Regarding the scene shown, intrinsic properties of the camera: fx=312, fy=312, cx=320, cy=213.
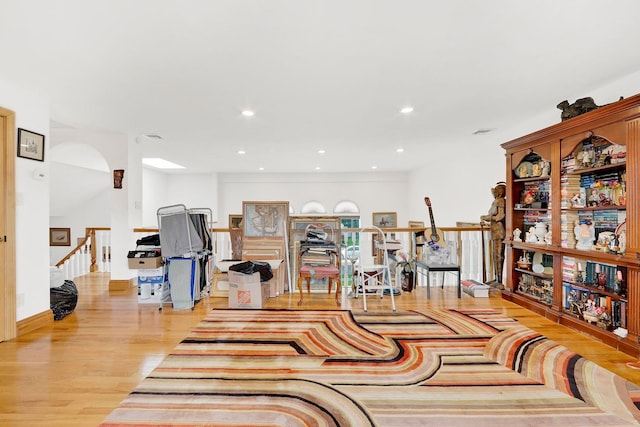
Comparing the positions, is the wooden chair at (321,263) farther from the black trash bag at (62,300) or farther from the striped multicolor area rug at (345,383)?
the black trash bag at (62,300)

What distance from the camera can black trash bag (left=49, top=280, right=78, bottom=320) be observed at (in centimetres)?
357

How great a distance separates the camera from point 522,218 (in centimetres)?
416

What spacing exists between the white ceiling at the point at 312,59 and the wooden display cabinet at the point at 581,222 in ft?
1.84

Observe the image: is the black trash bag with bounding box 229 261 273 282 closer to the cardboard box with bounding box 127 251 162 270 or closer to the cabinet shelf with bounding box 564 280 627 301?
the cardboard box with bounding box 127 251 162 270

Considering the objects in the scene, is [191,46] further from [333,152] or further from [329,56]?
[333,152]

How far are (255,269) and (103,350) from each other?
5.54 ft

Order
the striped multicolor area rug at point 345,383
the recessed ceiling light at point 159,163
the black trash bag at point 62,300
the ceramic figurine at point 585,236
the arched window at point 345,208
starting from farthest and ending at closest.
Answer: the arched window at point 345,208 < the recessed ceiling light at point 159,163 < the black trash bag at point 62,300 < the ceramic figurine at point 585,236 < the striped multicolor area rug at point 345,383

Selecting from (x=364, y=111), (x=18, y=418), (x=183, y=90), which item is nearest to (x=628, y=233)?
(x=364, y=111)

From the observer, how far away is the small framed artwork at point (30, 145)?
3141mm

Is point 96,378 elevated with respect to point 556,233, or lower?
lower

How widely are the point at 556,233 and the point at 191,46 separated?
12.9 feet

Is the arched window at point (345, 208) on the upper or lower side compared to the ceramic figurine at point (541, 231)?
upper

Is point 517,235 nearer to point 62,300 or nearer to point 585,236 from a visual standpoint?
point 585,236

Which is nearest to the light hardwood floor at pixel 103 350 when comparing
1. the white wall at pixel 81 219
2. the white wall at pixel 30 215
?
the white wall at pixel 30 215
